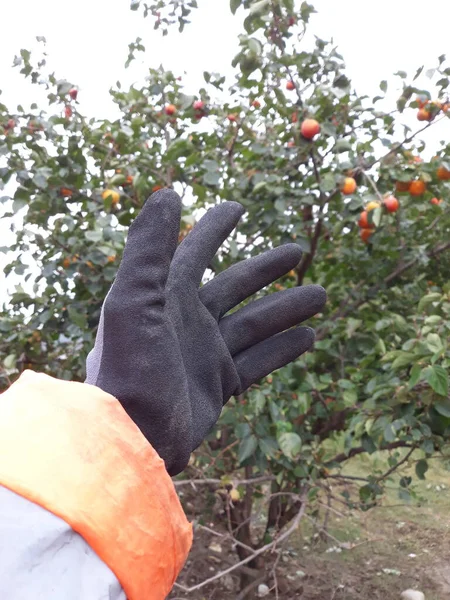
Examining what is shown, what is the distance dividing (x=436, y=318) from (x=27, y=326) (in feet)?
4.28

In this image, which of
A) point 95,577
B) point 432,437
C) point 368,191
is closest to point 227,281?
point 95,577

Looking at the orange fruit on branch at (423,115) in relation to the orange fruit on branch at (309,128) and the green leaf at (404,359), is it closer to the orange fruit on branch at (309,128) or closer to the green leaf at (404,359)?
the orange fruit on branch at (309,128)

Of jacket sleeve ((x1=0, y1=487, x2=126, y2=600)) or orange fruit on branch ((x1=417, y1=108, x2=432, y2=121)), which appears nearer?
jacket sleeve ((x1=0, y1=487, x2=126, y2=600))

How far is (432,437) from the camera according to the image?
157 centimetres

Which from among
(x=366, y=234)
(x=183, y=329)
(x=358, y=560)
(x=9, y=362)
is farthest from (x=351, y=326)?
(x=358, y=560)

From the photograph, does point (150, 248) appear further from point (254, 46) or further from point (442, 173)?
point (442, 173)

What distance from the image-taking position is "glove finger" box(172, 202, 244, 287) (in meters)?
0.82

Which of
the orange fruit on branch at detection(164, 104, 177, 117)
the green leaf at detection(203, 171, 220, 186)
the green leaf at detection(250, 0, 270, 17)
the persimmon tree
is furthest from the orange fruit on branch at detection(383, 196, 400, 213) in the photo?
the orange fruit on branch at detection(164, 104, 177, 117)

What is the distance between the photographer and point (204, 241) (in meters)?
0.83

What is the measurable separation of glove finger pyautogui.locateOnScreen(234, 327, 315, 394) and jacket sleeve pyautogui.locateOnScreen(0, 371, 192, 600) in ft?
0.98

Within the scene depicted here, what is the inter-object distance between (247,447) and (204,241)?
3.11ft

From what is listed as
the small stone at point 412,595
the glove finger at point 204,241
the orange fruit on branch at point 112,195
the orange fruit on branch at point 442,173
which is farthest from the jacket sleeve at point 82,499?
the small stone at point 412,595

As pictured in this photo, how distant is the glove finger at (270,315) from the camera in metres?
0.85

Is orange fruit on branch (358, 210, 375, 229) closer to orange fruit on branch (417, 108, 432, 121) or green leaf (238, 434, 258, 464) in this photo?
orange fruit on branch (417, 108, 432, 121)
